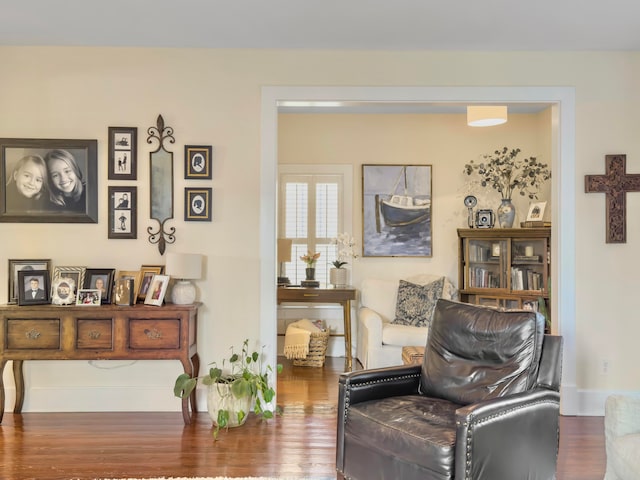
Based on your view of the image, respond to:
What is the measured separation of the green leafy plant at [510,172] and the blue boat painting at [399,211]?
0.56 meters

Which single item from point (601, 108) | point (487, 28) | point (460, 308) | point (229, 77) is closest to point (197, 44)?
point (229, 77)

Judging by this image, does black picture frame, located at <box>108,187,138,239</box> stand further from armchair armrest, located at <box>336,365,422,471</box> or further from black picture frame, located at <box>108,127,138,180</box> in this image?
armchair armrest, located at <box>336,365,422,471</box>

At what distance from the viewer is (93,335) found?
3754 millimetres

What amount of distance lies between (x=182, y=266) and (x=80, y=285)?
0.78 meters

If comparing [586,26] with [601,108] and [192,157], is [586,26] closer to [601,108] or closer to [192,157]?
[601,108]

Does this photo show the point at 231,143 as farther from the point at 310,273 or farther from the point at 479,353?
the point at 479,353

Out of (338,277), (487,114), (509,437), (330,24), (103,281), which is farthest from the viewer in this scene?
(338,277)

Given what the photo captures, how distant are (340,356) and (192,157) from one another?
3024mm

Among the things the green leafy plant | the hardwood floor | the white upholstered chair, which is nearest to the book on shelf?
the green leafy plant

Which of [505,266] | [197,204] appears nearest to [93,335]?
[197,204]

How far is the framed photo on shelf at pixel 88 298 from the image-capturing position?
3873 mm

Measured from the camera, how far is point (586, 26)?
367cm

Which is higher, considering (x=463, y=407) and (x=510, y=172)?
(x=510, y=172)

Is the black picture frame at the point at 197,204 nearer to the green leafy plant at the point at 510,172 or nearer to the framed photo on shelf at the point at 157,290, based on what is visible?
the framed photo on shelf at the point at 157,290
